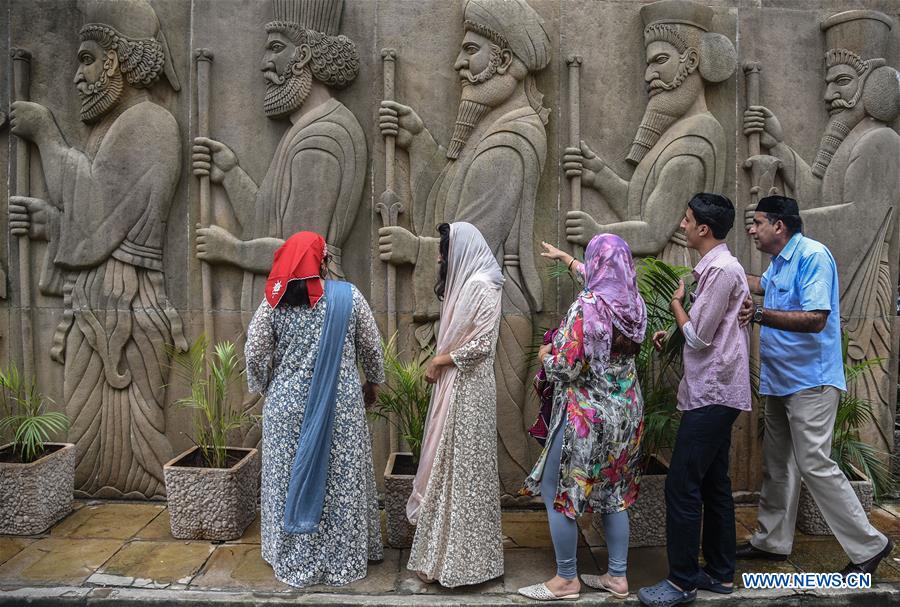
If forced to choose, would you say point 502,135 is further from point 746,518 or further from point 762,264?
point 746,518

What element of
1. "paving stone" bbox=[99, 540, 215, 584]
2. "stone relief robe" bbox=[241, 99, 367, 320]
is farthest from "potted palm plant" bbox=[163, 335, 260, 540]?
"stone relief robe" bbox=[241, 99, 367, 320]

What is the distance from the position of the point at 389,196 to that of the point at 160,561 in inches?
102

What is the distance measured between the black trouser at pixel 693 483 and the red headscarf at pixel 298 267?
6.30 feet

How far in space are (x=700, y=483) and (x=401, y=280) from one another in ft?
7.66

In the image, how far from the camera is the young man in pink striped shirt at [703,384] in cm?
308

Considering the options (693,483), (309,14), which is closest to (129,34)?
(309,14)

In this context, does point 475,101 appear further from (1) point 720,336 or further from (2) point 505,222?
(1) point 720,336

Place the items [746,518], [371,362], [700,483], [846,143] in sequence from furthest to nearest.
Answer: [846,143]
[746,518]
[371,362]
[700,483]

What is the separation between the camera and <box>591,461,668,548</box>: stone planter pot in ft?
12.6

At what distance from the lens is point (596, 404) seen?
9.97 ft

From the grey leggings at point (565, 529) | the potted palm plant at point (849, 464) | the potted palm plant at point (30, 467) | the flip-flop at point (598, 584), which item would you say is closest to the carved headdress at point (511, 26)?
the grey leggings at point (565, 529)

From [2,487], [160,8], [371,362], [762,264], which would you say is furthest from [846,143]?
[2,487]

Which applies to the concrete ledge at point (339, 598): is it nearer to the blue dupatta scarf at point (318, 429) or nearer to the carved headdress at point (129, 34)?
the blue dupatta scarf at point (318, 429)

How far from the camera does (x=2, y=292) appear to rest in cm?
459
